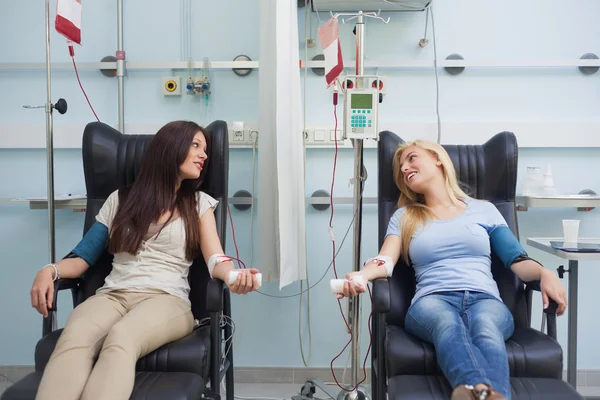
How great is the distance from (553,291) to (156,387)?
109 centimetres

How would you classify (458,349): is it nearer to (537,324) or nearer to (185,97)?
(537,324)

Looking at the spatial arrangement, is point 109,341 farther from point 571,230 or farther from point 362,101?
point 571,230

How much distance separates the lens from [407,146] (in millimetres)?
1804

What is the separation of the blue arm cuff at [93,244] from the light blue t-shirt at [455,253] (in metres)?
0.96

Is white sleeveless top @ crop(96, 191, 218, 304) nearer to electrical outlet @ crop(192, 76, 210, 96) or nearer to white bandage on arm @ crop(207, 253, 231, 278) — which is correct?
white bandage on arm @ crop(207, 253, 231, 278)

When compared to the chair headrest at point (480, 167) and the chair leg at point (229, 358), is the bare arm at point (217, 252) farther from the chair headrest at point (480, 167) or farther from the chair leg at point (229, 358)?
the chair headrest at point (480, 167)

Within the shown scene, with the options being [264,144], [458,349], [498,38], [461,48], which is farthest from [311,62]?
[458,349]

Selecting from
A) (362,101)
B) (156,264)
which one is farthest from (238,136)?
(156,264)

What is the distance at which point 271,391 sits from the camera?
2305mm

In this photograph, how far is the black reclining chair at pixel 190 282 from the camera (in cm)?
140

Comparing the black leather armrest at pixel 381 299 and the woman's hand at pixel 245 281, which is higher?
the woman's hand at pixel 245 281

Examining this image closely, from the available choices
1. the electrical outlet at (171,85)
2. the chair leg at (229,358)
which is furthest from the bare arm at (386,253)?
the electrical outlet at (171,85)

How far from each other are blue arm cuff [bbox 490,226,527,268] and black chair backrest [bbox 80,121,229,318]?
927 mm

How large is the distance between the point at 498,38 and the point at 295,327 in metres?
1.63
